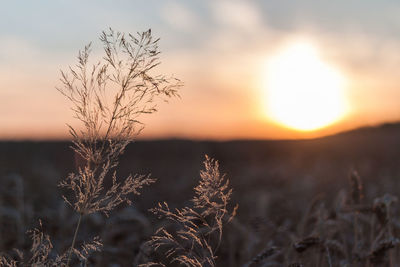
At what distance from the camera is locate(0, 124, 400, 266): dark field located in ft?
9.56

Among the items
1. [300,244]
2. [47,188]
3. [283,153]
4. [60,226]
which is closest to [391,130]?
[283,153]

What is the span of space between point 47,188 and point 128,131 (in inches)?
244

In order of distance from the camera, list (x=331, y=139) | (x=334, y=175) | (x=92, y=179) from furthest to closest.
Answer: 1. (x=331, y=139)
2. (x=334, y=175)
3. (x=92, y=179)

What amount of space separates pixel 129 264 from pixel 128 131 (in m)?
2.20

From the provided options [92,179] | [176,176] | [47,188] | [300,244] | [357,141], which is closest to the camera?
[92,179]

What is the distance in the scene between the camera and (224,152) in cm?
1697

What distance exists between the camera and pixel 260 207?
5172mm

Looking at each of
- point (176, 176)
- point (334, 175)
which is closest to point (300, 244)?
point (334, 175)

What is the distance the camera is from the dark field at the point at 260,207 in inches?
115

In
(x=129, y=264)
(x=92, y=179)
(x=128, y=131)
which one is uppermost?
(x=128, y=131)

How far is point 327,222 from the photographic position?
2.86 meters

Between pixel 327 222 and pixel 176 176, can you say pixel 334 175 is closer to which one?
pixel 176 176

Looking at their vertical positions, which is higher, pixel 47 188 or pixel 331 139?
pixel 331 139

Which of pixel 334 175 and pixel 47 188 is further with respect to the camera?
pixel 334 175
